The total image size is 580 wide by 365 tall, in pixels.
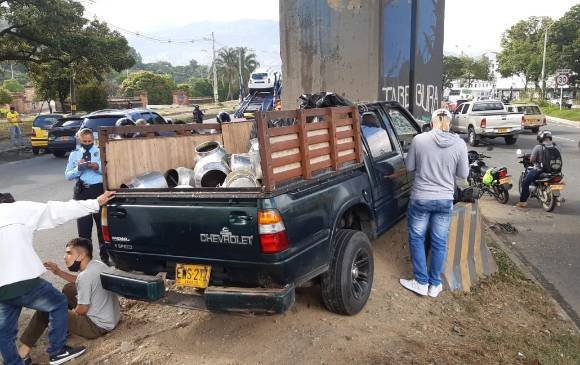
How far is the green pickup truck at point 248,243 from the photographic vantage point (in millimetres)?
3340

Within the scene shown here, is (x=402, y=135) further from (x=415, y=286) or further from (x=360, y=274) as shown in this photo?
(x=360, y=274)

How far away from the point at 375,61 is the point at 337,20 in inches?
35.9

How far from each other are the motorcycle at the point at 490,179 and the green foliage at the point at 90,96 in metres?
31.2

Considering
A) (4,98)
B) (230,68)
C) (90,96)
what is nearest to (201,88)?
(230,68)

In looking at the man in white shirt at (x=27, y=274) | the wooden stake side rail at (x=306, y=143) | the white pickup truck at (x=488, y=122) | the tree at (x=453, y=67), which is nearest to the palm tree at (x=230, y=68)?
the tree at (x=453, y=67)

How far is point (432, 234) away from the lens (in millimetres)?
4887

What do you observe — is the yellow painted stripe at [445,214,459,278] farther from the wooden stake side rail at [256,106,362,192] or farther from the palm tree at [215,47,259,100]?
the palm tree at [215,47,259,100]

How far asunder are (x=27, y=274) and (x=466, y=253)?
13.8ft

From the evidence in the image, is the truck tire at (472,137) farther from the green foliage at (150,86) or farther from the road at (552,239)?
the green foliage at (150,86)

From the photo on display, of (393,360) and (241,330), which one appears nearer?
(393,360)

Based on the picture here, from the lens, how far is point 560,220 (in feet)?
26.4

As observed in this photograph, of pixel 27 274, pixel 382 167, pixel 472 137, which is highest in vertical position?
pixel 382 167

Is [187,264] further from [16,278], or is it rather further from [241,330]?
[16,278]

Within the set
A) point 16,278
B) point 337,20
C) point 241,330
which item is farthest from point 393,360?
point 337,20
